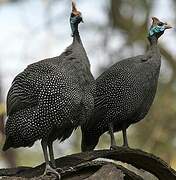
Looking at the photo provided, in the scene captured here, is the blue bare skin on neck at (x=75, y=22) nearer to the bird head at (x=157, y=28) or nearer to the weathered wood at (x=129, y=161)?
the bird head at (x=157, y=28)

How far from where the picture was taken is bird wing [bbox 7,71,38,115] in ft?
13.1

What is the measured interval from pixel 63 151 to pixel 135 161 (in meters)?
6.17

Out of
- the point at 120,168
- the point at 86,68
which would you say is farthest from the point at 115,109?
the point at 120,168

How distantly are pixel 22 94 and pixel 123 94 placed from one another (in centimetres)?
75

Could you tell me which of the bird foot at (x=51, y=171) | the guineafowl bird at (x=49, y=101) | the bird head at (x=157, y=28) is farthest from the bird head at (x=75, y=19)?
the bird foot at (x=51, y=171)

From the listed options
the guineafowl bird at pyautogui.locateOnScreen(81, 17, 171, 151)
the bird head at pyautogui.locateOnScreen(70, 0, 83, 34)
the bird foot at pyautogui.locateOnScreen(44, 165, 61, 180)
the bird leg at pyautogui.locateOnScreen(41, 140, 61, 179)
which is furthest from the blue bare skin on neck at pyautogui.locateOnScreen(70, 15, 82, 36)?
the bird foot at pyautogui.locateOnScreen(44, 165, 61, 180)

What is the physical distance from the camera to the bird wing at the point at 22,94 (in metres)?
3.98

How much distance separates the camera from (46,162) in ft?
12.3

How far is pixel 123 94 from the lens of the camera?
173 inches

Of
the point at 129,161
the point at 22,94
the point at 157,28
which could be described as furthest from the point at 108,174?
the point at 157,28

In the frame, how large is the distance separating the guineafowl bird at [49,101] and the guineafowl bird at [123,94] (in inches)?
14.9

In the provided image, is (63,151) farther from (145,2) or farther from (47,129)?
(47,129)

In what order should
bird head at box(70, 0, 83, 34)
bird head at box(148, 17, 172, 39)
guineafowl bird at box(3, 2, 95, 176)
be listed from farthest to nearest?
bird head at box(148, 17, 172, 39) → bird head at box(70, 0, 83, 34) → guineafowl bird at box(3, 2, 95, 176)

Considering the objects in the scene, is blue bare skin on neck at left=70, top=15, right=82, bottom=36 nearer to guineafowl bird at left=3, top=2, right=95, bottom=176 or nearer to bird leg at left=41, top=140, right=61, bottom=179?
guineafowl bird at left=3, top=2, right=95, bottom=176
